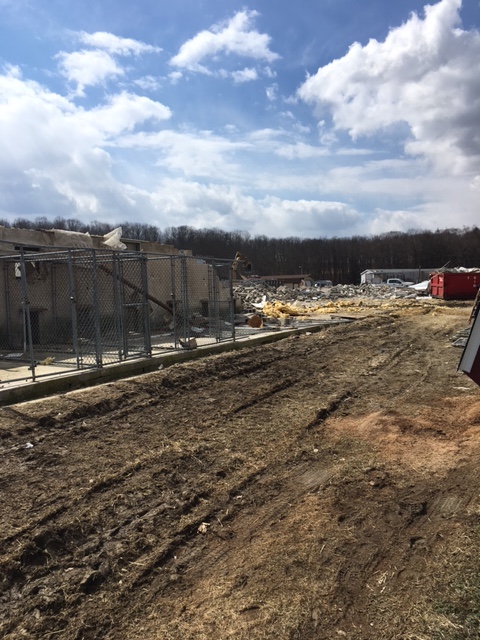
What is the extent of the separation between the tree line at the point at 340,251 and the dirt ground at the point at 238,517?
368 feet

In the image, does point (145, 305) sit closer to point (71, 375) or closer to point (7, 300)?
point (71, 375)

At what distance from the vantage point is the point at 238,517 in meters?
4.32

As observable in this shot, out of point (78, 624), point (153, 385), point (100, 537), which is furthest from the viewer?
point (153, 385)

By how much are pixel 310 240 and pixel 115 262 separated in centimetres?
14637

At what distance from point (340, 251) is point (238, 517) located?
143m

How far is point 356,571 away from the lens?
3.49m

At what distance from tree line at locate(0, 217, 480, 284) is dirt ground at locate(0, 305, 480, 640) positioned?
11202 cm

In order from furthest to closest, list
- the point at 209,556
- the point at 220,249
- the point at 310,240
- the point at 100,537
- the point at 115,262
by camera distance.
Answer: the point at 310,240, the point at 220,249, the point at 115,262, the point at 100,537, the point at 209,556

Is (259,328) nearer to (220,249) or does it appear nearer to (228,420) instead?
(228,420)

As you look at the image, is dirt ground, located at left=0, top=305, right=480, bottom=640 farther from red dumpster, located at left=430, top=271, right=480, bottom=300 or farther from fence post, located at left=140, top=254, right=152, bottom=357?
red dumpster, located at left=430, top=271, right=480, bottom=300

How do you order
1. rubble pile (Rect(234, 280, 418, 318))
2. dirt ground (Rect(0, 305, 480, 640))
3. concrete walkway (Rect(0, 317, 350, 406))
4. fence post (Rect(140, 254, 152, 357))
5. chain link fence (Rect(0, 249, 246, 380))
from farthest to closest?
rubble pile (Rect(234, 280, 418, 318)) → fence post (Rect(140, 254, 152, 357)) → chain link fence (Rect(0, 249, 246, 380)) → concrete walkway (Rect(0, 317, 350, 406)) → dirt ground (Rect(0, 305, 480, 640))

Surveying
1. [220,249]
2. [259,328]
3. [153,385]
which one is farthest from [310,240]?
[153,385]

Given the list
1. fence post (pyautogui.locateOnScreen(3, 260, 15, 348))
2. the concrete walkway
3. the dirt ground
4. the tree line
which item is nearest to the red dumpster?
the concrete walkway

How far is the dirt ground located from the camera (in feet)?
10.0
